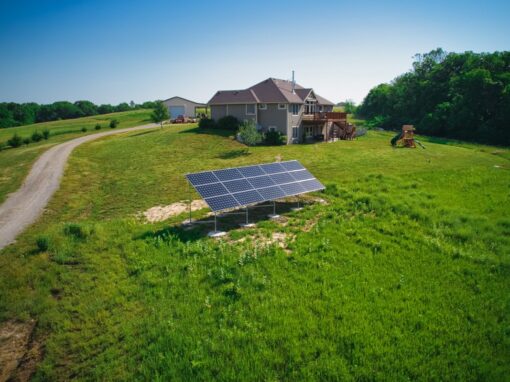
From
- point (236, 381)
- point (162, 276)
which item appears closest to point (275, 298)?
point (236, 381)

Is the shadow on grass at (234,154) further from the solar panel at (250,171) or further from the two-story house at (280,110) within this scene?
the solar panel at (250,171)

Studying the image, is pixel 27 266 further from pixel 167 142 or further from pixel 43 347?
pixel 167 142

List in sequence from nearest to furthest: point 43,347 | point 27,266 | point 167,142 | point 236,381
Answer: point 236,381 → point 43,347 → point 27,266 → point 167,142

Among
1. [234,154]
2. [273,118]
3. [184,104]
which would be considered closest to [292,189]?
[234,154]

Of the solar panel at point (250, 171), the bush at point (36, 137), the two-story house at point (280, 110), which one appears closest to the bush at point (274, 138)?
the two-story house at point (280, 110)

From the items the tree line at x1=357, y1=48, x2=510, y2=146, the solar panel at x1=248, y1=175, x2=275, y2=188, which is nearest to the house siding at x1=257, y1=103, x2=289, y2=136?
the solar panel at x1=248, y1=175, x2=275, y2=188

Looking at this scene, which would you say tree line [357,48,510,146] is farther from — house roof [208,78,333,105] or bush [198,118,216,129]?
bush [198,118,216,129]
